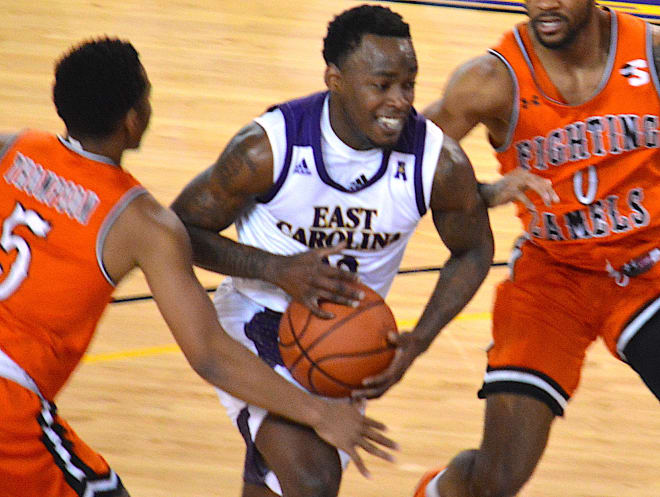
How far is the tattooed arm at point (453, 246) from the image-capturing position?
136 inches

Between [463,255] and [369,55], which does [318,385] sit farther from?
[369,55]

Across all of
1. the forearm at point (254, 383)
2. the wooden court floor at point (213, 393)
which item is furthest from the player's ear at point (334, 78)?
the wooden court floor at point (213, 393)

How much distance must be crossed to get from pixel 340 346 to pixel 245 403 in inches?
17.0

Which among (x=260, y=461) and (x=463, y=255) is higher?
(x=463, y=255)

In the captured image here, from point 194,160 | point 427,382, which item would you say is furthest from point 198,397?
point 194,160

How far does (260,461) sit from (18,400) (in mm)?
910

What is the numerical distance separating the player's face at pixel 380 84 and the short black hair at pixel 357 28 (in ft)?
0.07

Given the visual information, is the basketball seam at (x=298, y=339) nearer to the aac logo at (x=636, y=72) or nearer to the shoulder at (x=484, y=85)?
the shoulder at (x=484, y=85)

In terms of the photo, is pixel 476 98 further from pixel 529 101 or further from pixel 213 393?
pixel 213 393

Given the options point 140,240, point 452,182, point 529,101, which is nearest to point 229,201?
point 140,240

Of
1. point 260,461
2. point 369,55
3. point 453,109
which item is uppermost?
point 369,55

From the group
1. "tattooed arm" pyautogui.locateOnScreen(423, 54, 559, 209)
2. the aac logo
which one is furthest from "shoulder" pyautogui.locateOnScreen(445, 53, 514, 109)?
the aac logo

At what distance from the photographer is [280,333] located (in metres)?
3.43

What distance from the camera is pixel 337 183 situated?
3.46 meters
